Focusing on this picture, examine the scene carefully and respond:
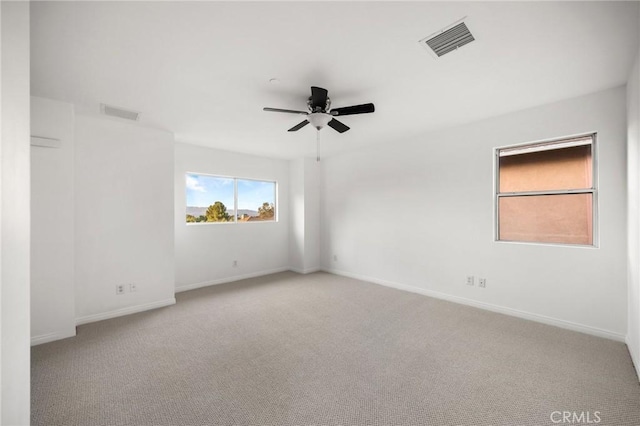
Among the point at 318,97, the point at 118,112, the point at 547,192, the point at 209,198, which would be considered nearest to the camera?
the point at 318,97

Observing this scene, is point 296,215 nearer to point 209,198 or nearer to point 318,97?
point 209,198

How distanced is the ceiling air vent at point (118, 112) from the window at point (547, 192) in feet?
15.0

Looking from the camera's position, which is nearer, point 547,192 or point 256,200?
point 547,192

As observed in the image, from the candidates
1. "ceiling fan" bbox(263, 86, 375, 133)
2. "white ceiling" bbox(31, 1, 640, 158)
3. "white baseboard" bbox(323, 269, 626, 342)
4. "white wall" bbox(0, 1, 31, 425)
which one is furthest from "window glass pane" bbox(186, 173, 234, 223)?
"white wall" bbox(0, 1, 31, 425)

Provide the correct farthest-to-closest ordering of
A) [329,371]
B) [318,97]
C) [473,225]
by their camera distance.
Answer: [473,225] → [318,97] → [329,371]

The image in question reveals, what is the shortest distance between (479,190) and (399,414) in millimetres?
3002

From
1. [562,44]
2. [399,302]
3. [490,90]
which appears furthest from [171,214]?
[562,44]

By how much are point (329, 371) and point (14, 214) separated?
86.6 inches

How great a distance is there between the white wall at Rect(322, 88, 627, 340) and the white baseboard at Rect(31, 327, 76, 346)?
13.5 feet

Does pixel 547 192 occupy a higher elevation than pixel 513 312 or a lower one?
higher

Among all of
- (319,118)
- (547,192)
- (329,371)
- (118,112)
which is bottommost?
(329,371)

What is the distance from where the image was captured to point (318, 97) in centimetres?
244

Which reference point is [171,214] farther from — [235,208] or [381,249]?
[381,249]

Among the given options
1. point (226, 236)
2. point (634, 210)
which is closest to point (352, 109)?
point (634, 210)
